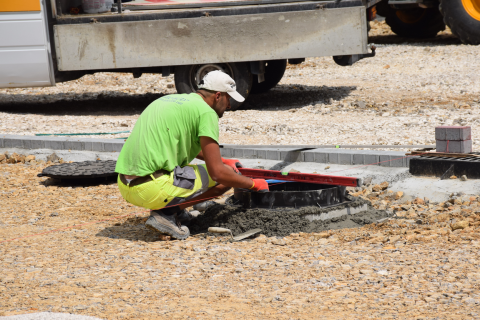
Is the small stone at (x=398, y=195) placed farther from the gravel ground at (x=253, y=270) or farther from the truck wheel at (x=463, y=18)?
the truck wheel at (x=463, y=18)

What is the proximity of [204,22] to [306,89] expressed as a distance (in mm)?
2848

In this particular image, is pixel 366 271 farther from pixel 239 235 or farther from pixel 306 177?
A: pixel 306 177

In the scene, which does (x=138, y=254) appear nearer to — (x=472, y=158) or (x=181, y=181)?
(x=181, y=181)

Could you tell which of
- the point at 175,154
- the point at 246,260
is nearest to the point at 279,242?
the point at 246,260

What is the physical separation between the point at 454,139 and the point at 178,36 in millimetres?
4907

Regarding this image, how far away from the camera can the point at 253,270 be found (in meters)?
3.51

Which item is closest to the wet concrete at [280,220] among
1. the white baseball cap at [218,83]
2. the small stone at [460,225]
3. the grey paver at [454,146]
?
the small stone at [460,225]

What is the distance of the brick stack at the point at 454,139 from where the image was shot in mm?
5238

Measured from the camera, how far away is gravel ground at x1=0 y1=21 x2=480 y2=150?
743cm

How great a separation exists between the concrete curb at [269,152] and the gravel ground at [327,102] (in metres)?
0.86

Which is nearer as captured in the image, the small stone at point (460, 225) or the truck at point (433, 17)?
the small stone at point (460, 225)

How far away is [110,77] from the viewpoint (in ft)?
45.3

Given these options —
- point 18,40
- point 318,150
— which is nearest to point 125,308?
point 318,150

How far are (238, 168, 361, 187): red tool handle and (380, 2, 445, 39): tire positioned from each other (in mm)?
10455
